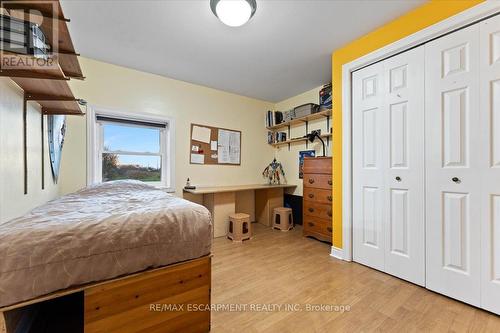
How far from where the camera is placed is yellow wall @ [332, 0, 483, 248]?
1597 mm

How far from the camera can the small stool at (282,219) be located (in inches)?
133

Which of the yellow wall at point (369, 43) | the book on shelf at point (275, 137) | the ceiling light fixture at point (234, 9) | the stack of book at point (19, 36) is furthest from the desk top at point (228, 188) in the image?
the stack of book at point (19, 36)

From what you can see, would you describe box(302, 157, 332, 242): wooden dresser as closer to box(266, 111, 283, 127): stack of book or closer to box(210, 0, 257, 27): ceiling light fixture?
box(266, 111, 283, 127): stack of book

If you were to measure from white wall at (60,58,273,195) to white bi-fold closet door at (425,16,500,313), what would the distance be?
8.67ft

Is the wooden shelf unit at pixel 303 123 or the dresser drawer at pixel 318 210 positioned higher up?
the wooden shelf unit at pixel 303 123

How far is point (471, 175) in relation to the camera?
147 cm

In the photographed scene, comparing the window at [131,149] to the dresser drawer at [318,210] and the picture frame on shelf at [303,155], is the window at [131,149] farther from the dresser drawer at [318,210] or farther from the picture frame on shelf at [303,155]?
the picture frame on shelf at [303,155]

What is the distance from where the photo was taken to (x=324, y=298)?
1.55 metres

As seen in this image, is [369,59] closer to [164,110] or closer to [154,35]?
[154,35]

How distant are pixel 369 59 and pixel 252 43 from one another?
117 centimetres

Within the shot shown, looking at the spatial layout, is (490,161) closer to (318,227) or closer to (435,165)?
(435,165)

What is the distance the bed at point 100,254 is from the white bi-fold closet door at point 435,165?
5.58ft

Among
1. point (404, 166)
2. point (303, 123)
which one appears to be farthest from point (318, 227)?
point (303, 123)

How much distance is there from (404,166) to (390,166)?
0.35 ft
